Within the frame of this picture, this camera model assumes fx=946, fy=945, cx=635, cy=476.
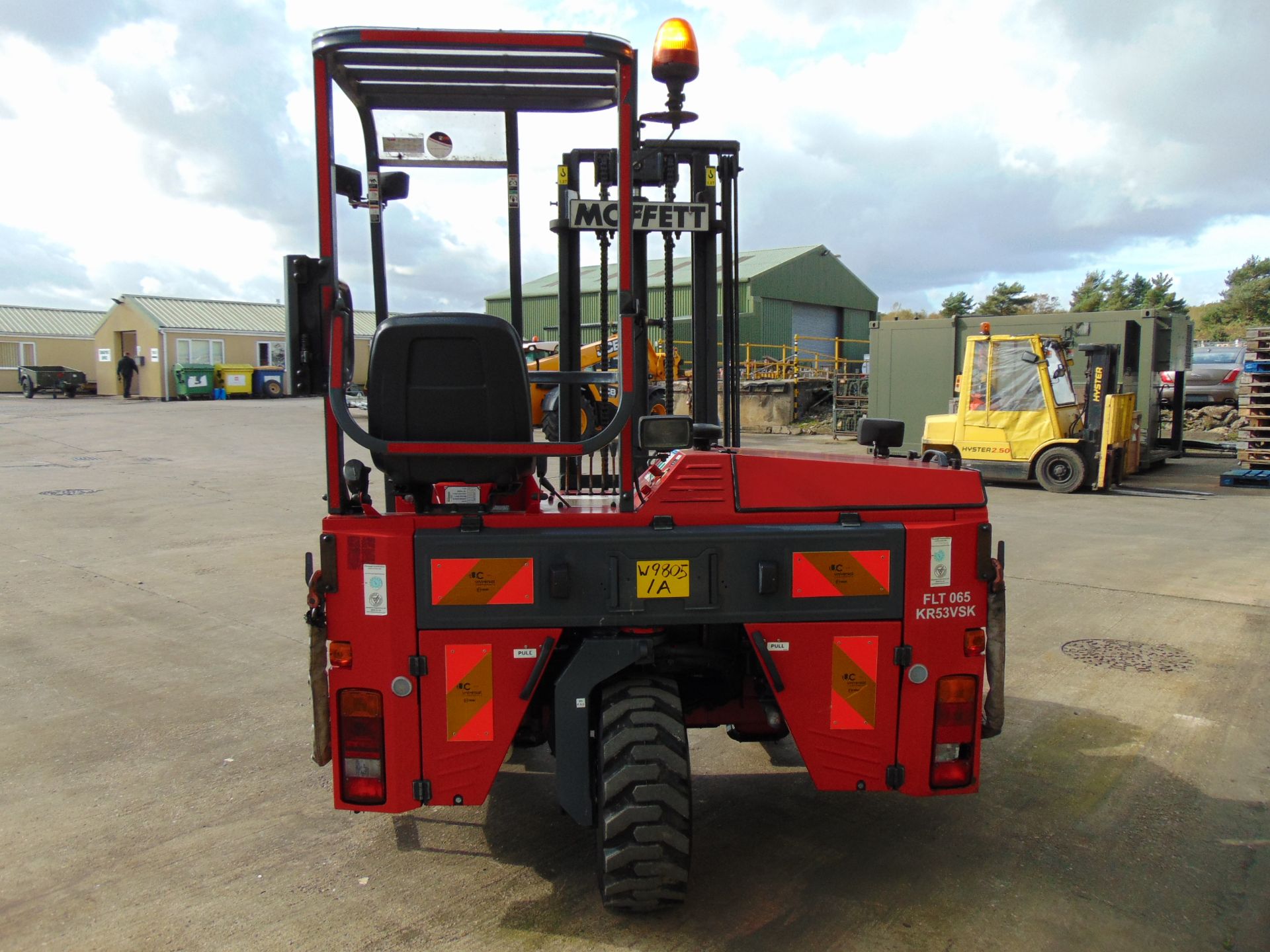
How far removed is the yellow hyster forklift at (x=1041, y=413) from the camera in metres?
14.6

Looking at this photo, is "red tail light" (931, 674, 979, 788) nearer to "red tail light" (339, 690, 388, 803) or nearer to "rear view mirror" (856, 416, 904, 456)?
"rear view mirror" (856, 416, 904, 456)

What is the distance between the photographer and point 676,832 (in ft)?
10.0

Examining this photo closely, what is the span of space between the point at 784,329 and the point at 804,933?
3763 cm

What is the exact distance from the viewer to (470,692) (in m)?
3.26

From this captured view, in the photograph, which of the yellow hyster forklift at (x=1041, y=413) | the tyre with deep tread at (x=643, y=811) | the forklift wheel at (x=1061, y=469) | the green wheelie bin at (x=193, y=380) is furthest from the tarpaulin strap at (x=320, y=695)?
the green wheelie bin at (x=193, y=380)

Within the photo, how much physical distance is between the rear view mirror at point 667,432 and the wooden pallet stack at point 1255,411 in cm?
1565

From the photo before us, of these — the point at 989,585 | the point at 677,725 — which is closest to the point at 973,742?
the point at 989,585

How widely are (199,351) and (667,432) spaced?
4156 centimetres

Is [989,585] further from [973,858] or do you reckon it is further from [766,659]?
[973,858]

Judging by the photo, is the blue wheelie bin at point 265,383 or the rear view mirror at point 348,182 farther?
the blue wheelie bin at point 265,383

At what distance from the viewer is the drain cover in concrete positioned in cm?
600

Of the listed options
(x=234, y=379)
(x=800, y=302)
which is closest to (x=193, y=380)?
(x=234, y=379)

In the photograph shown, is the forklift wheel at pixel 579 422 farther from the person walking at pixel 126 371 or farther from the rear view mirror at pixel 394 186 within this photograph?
the person walking at pixel 126 371

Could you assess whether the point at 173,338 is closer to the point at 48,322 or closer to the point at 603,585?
the point at 48,322
